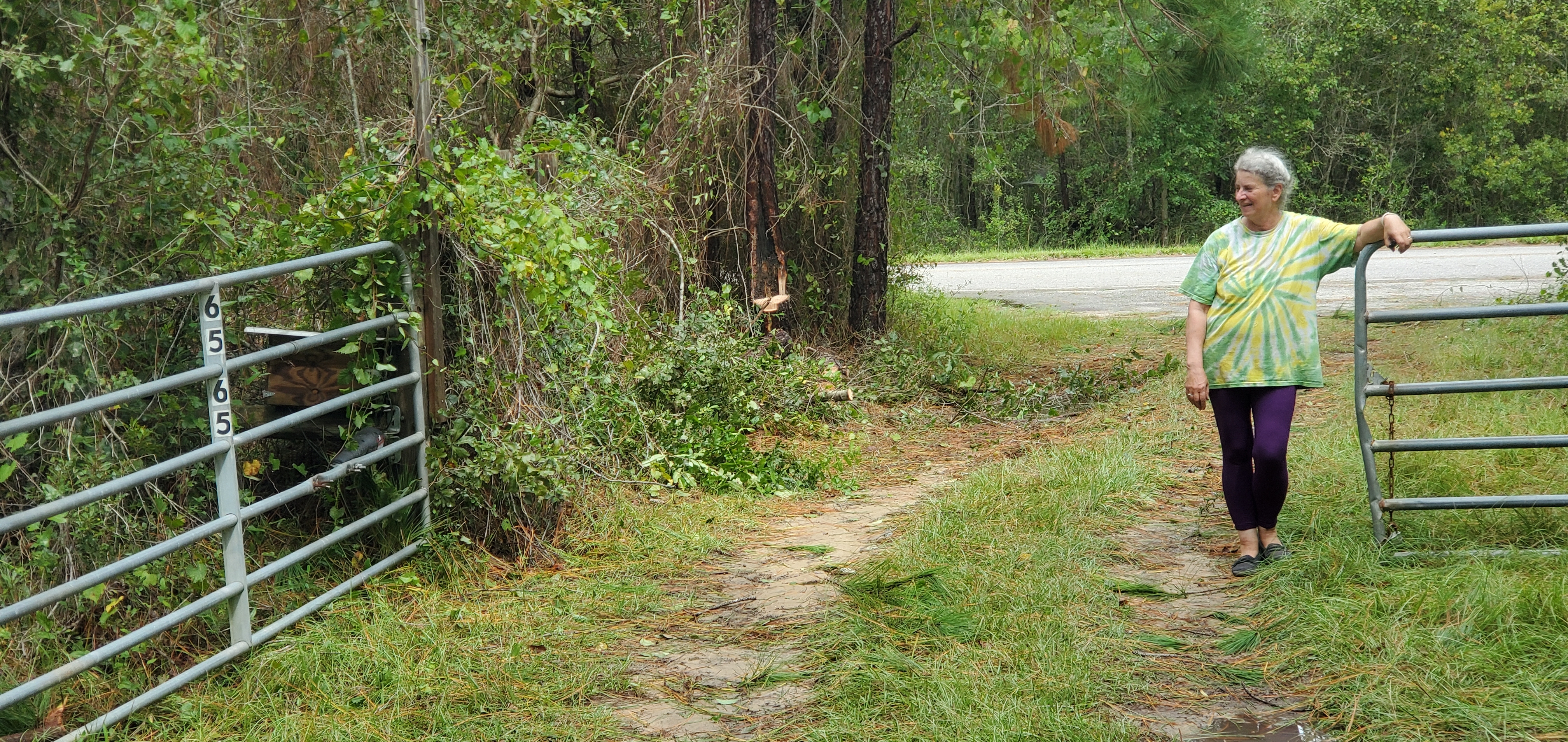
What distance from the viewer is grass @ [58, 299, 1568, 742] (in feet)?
12.5

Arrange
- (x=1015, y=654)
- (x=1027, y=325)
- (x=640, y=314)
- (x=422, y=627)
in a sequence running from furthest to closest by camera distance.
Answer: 1. (x=1027, y=325)
2. (x=640, y=314)
3. (x=422, y=627)
4. (x=1015, y=654)

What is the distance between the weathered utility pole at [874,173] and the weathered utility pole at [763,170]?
1.07 metres

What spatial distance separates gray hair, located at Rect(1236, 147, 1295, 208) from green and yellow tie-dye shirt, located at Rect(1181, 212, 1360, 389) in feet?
0.46

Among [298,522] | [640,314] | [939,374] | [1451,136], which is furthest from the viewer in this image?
[1451,136]

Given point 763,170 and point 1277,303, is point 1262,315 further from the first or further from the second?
point 763,170

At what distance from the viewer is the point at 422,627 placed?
183 inches

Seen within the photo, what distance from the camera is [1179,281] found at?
65.8 ft

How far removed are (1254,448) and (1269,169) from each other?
115 centimetres

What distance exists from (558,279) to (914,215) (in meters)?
8.31

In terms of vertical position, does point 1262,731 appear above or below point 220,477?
below

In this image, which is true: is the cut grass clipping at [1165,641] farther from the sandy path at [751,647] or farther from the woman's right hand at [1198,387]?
the sandy path at [751,647]

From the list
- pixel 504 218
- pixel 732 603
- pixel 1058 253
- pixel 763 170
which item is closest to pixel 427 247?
pixel 504 218

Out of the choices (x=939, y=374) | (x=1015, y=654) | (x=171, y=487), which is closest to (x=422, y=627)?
(x=171, y=487)

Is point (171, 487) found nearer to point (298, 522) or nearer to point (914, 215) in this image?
point (298, 522)
